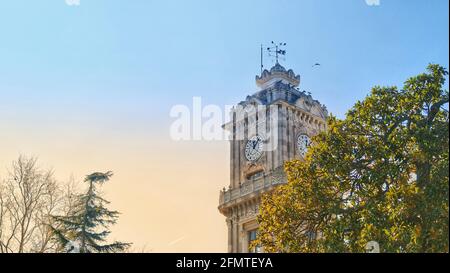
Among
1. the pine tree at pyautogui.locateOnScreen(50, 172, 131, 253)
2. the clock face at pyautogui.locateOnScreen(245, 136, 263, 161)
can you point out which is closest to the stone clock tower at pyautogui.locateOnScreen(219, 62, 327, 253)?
the clock face at pyautogui.locateOnScreen(245, 136, 263, 161)

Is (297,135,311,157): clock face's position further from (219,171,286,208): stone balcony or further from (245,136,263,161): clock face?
(219,171,286,208): stone balcony

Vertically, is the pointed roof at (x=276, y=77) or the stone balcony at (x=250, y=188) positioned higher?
the pointed roof at (x=276, y=77)

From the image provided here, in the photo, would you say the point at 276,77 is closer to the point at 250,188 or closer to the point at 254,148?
the point at 254,148

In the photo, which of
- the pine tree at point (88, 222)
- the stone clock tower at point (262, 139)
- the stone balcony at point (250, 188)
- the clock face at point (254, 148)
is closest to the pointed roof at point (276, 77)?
the stone clock tower at point (262, 139)

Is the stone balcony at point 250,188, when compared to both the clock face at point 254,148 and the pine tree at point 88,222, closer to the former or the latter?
the clock face at point 254,148

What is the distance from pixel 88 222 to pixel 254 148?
Answer: 742 inches

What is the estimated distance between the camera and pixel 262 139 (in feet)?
169

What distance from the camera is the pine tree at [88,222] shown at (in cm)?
3494

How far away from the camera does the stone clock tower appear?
4828 centimetres

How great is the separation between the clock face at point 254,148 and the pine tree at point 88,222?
662 inches

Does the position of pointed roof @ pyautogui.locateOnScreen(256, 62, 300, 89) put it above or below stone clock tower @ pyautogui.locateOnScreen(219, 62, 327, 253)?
above

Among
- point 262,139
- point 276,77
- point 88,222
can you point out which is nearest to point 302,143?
point 262,139
